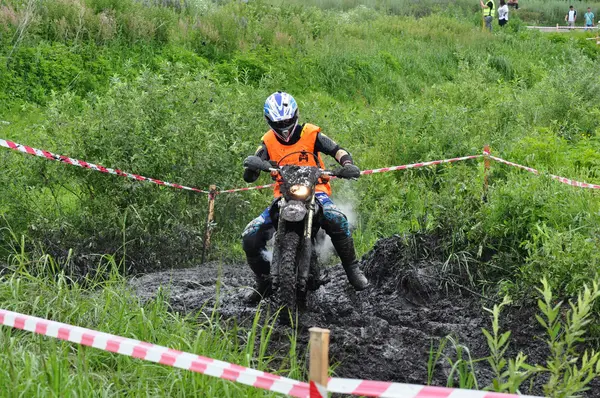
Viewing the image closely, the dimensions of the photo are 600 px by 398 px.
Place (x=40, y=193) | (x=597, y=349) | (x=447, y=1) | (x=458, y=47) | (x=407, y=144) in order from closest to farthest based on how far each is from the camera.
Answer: (x=597, y=349) < (x=40, y=193) < (x=407, y=144) < (x=458, y=47) < (x=447, y=1)

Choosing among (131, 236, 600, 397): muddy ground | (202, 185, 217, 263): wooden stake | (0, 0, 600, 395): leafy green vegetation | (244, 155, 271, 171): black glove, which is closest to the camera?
(131, 236, 600, 397): muddy ground

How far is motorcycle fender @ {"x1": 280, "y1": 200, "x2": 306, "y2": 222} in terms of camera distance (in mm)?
7121

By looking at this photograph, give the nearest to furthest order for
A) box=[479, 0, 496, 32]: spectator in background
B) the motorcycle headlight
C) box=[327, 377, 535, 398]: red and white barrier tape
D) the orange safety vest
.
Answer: box=[327, 377, 535, 398]: red and white barrier tape < the motorcycle headlight < the orange safety vest < box=[479, 0, 496, 32]: spectator in background

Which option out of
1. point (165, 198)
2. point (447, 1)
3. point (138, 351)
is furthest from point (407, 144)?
point (447, 1)

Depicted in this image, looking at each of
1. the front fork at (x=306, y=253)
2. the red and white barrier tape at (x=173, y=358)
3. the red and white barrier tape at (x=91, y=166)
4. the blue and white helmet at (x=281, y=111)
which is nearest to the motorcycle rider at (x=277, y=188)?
the blue and white helmet at (x=281, y=111)

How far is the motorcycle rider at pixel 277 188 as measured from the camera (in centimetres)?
767

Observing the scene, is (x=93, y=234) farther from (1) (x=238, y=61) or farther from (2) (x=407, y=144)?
(1) (x=238, y=61)

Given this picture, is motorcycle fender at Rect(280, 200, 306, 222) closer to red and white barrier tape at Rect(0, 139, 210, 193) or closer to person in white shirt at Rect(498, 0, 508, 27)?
red and white barrier tape at Rect(0, 139, 210, 193)

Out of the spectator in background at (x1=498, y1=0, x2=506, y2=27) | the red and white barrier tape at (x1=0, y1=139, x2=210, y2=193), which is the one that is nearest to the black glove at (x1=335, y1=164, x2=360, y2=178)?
the red and white barrier tape at (x1=0, y1=139, x2=210, y2=193)

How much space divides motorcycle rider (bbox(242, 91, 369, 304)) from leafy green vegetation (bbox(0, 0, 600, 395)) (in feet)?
3.59

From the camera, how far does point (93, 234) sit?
392 inches

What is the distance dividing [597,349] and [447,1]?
33581 mm

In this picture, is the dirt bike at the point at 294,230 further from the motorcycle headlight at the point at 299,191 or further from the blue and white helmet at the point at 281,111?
the blue and white helmet at the point at 281,111

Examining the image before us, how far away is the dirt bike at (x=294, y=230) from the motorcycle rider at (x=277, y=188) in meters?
0.17
